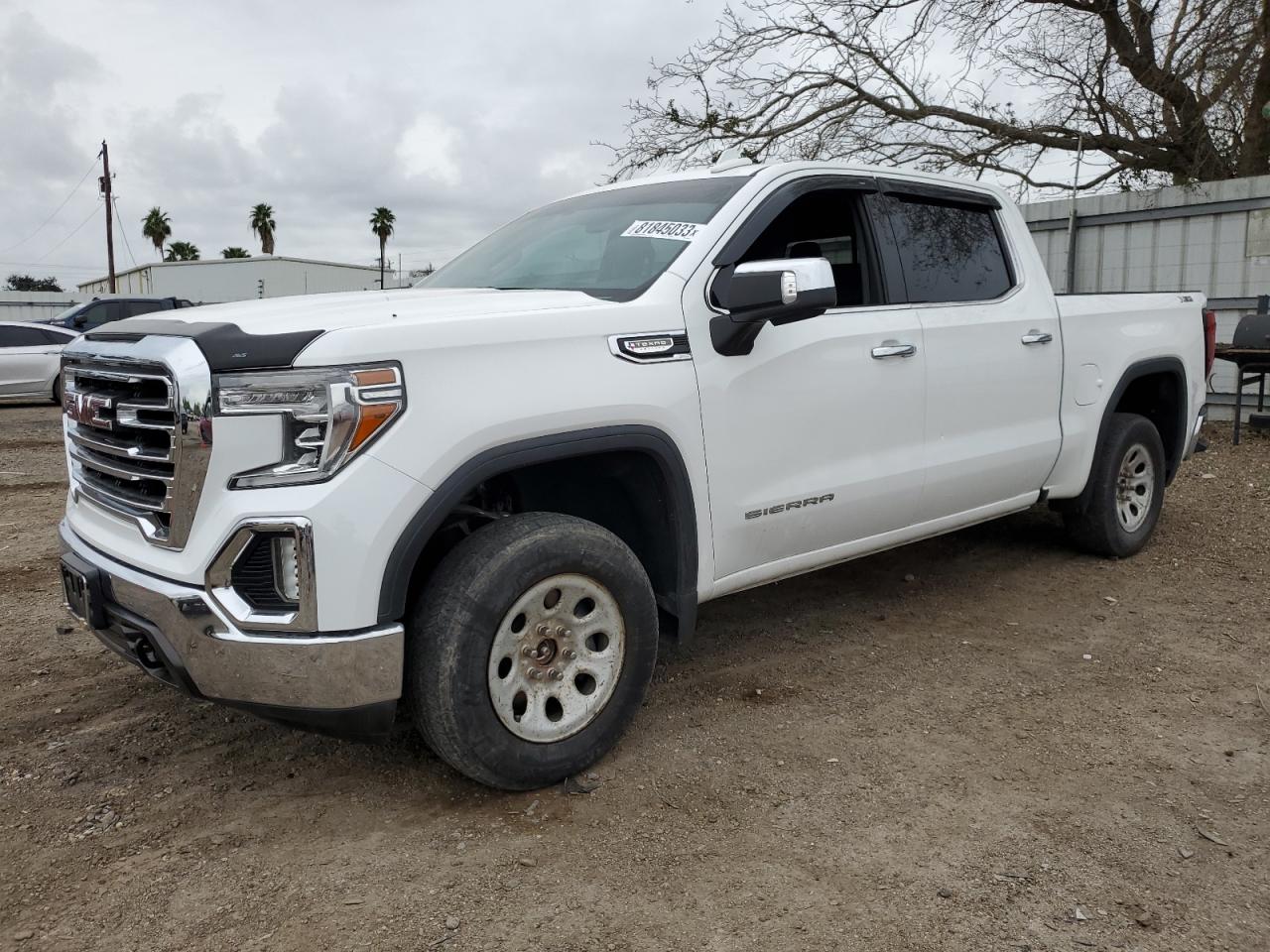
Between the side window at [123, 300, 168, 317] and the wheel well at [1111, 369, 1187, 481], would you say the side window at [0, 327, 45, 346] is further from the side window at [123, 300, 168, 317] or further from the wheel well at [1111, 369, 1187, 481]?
the wheel well at [1111, 369, 1187, 481]

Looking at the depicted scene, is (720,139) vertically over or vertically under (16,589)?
over

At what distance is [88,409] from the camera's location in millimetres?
3070

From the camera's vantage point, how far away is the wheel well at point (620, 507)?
318 centimetres

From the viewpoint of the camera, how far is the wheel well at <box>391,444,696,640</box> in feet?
10.4

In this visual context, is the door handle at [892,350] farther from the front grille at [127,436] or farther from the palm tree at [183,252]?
the palm tree at [183,252]

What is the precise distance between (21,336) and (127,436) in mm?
14680

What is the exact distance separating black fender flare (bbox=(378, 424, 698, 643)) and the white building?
40.5m

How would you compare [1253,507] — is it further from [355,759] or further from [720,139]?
[720,139]

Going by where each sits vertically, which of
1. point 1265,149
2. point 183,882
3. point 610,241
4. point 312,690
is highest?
point 1265,149

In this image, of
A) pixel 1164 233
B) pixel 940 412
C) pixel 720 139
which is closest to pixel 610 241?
pixel 940 412

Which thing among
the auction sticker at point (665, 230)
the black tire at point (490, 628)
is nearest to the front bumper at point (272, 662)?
the black tire at point (490, 628)

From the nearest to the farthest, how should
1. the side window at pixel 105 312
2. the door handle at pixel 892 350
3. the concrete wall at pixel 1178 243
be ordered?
the door handle at pixel 892 350
the concrete wall at pixel 1178 243
the side window at pixel 105 312

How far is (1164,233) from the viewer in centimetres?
1120

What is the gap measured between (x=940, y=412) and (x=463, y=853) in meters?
2.59
